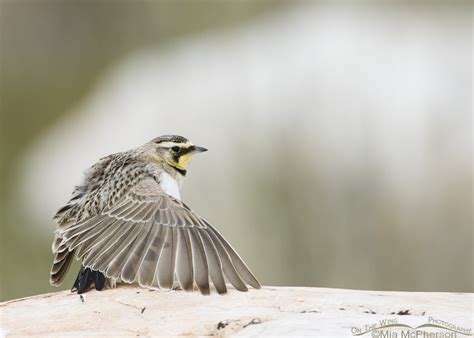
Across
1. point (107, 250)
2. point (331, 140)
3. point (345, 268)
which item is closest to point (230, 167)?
point (331, 140)

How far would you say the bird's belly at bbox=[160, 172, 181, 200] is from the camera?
20.6 feet

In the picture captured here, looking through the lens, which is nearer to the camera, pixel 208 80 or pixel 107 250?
pixel 107 250

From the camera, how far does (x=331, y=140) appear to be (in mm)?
10531

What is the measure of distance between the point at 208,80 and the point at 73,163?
85.9 inches

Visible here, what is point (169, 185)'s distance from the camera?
20.9 ft

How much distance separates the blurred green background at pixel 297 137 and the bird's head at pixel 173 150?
11.7 feet

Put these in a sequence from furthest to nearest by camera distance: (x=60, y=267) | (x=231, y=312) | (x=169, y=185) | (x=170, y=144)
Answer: (x=170, y=144)
(x=169, y=185)
(x=60, y=267)
(x=231, y=312)

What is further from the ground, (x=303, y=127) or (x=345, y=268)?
(x=303, y=127)

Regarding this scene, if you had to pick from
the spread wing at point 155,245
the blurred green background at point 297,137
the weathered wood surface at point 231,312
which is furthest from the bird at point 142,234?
the blurred green background at point 297,137

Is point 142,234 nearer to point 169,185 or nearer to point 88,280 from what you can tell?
point 88,280

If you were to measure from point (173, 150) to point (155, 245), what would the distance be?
132cm

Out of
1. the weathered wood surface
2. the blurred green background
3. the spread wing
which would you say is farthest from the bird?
the blurred green background

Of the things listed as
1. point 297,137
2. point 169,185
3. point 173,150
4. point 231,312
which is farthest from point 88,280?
point 297,137

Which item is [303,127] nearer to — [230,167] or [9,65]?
[230,167]
